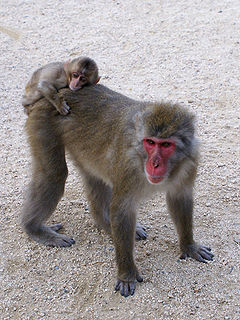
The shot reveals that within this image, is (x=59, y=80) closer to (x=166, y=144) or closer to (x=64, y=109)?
(x=64, y=109)

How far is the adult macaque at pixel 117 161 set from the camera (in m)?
3.83

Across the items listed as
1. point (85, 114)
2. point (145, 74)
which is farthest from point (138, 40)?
point (85, 114)

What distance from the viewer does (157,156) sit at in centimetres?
372

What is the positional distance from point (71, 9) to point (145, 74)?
403cm

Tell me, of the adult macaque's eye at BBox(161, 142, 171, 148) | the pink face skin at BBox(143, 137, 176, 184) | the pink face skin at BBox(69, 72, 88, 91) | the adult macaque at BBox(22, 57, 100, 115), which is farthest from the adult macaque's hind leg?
the adult macaque's eye at BBox(161, 142, 171, 148)

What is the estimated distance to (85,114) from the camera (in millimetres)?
4641

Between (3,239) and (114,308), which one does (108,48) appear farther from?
(114,308)

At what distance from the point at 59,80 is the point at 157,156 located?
5.50ft

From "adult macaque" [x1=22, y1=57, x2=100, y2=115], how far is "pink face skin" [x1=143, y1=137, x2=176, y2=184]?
1220 millimetres

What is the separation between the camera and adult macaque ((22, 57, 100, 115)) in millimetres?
4691

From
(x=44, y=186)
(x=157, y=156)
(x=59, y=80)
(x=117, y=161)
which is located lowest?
(x=44, y=186)

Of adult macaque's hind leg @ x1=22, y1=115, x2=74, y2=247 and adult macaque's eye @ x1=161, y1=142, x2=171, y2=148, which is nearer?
adult macaque's eye @ x1=161, y1=142, x2=171, y2=148

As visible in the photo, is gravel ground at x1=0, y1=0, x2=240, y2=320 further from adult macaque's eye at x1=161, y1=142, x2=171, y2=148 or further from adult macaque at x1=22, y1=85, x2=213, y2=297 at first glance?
adult macaque's eye at x1=161, y1=142, x2=171, y2=148

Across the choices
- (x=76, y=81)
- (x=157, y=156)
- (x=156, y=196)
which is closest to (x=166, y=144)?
(x=157, y=156)
